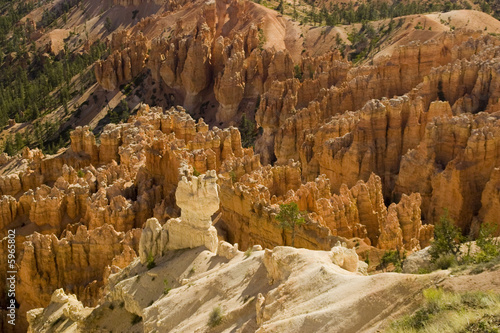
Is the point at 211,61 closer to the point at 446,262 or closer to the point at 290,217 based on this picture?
the point at 290,217

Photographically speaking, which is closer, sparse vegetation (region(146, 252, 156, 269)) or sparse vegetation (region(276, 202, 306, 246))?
sparse vegetation (region(146, 252, 156, 269))

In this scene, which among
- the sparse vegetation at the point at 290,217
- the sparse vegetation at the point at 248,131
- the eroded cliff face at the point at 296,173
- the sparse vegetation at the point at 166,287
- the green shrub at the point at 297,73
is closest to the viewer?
the sparse vegetation at the point at 166,287

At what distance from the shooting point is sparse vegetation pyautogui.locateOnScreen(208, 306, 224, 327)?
17516 millimetres

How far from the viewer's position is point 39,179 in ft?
165

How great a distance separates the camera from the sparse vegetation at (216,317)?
17516mm

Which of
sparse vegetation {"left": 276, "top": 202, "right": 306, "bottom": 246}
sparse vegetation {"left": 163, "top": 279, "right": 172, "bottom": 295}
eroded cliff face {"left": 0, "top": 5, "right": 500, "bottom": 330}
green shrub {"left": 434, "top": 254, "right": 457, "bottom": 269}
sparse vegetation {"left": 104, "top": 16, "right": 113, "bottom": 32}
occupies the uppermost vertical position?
green shrub {"left": 434, "top": 254, "right": 457, "bottom": 269}

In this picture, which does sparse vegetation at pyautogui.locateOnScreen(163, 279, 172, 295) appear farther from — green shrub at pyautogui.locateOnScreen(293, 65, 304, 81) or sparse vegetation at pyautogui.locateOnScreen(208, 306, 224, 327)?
green shrub at pyautogui.locateOnScreen(293, 65, 304, 81)

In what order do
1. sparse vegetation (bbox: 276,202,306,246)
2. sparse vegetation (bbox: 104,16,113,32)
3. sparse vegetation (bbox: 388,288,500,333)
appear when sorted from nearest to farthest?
sparse vegetation (bbox: 388,288,500,333) < sparse vegetation (bbox: 276,202,306,246) < sparse vegetation (bbox: 104,16,113,32)

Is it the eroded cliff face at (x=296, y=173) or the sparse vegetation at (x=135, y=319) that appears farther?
the eroded cliff face at (x=296, y=173)

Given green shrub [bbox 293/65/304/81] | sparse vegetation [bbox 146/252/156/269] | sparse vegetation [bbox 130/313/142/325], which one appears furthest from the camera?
green shrub [bbox 293/65/304/81]

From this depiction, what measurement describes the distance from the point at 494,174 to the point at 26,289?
28795 millimetres

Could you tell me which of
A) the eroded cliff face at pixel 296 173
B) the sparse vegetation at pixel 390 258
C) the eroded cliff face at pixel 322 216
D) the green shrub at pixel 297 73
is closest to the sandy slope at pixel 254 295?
the eroded cliff face at pixel 296 173

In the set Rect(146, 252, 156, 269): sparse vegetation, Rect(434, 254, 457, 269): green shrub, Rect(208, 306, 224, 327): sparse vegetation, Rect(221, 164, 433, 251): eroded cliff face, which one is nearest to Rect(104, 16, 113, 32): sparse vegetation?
Rect(221, 164, 433, 251): eroded cliff face

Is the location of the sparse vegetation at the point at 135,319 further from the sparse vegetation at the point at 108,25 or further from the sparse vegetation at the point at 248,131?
the sparse vegetation at the point at 108,25
